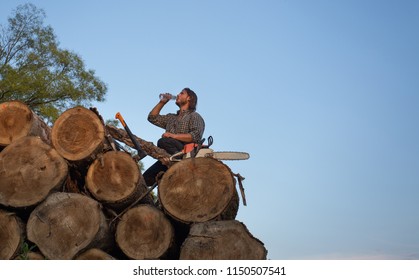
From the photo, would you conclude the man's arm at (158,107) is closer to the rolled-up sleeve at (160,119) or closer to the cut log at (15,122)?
the rolled-up sleeve at (160,119)

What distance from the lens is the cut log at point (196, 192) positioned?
580 cm

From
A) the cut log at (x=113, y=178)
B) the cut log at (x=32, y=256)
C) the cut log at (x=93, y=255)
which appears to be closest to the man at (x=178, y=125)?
the cut log at (x=113, y=178)

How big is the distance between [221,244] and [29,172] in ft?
7.36

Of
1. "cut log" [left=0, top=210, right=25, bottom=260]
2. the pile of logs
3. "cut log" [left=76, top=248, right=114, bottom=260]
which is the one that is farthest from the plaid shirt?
"cut log" [left=0, top=210, right=25, bottom=260]

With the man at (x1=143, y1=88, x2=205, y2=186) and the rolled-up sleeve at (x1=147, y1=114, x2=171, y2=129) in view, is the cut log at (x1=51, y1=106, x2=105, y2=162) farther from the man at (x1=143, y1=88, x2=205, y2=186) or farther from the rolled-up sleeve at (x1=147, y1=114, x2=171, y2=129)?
the rolled-up sleeve at (x1=147, y1=114, x2=171, y2=129)

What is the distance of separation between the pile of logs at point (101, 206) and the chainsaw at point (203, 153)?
49 centimetres

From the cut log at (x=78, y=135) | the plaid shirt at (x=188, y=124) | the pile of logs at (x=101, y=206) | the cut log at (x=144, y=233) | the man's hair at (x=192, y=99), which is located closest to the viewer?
the pile of logs at (x=101, y=206)

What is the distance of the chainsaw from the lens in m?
6.38

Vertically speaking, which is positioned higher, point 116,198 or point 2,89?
point 2,89
